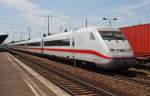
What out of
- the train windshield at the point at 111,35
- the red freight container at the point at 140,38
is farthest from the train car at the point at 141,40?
the train windshield at the point at 111,35

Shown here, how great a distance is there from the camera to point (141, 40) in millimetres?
22266

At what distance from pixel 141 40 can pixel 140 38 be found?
0.23 m

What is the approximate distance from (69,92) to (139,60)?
11738mm

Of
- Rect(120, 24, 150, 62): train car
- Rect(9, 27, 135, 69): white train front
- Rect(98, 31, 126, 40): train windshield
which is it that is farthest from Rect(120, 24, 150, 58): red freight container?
Rect(98, 31, 126, 40): train windshield

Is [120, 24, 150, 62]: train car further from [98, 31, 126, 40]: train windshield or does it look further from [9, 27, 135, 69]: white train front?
[98, 31, 126, 40]: train windshield

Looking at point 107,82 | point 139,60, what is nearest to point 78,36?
point 139,60

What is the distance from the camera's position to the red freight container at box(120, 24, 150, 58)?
2130cm

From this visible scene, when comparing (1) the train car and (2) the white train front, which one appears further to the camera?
(1) the train car

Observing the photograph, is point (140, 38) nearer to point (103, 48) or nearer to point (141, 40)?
point (141, 40)

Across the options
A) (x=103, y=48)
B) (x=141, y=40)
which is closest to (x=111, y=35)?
(x=103, y=48)

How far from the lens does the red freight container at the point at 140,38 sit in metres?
21.3

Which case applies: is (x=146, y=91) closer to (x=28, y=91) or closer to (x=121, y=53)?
(x=28, y=91)

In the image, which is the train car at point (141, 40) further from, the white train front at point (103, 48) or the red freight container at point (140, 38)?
the white train front at point (103, 48)

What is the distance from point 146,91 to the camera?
40.6 feet
